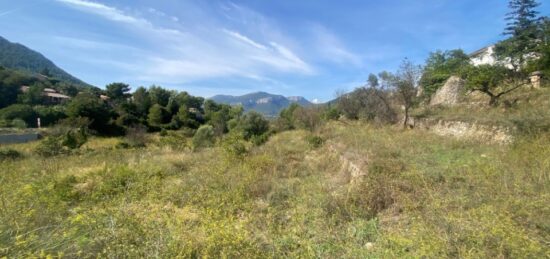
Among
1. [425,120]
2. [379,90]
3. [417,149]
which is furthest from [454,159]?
[379,90]

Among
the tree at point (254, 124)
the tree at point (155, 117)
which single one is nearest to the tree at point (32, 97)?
the tree at point (155, 117)

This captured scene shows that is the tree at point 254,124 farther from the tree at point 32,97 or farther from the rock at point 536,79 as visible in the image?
the tree at point 32,97

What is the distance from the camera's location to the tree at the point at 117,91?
171 feet

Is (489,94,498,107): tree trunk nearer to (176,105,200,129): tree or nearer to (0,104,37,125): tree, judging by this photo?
(176,105,200,129): tree

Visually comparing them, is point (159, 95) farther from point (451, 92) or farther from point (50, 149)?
point (451, 92)

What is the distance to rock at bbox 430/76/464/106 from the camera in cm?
1302

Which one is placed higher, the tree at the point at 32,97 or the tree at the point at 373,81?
the tree at the point at 373,81

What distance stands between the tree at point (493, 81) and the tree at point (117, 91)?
5774 centimetres

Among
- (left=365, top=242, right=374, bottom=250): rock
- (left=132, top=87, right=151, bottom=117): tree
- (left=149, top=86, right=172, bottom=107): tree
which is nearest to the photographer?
(left=365, top=242, right=374, bottom=250): rock

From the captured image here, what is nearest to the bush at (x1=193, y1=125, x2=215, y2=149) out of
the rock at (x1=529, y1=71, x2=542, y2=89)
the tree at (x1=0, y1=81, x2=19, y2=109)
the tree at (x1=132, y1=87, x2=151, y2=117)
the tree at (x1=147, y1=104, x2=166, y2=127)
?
the rock at (x1=529, y1=71, x2=542, y2=89)

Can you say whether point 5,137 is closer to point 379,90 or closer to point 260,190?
point 260,190

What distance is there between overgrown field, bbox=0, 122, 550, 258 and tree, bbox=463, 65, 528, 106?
430cm

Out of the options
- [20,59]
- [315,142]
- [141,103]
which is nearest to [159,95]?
[141,103]

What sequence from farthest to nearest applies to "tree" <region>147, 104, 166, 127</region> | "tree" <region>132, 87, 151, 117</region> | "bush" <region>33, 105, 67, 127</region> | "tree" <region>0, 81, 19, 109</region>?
"tree" <region>132, 87, 151, 117</region>, "tree" <region>0, 81, 19, 109</region>, "tree" <region>147, 104, 166, 127</region>, "bush" <region>33, 105, 67, 127</region>
